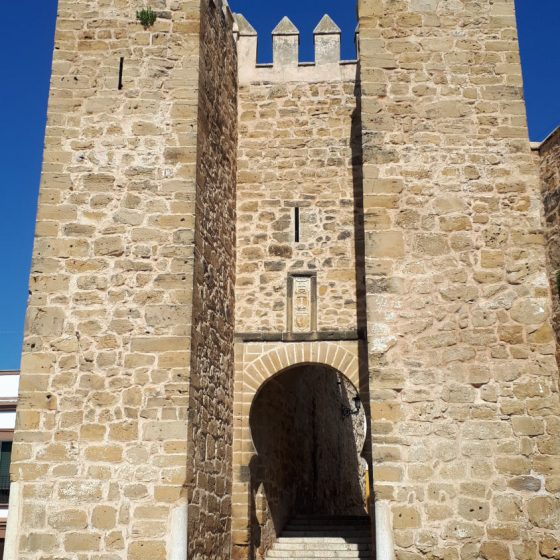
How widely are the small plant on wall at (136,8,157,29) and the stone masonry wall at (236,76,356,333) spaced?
6.73 feet

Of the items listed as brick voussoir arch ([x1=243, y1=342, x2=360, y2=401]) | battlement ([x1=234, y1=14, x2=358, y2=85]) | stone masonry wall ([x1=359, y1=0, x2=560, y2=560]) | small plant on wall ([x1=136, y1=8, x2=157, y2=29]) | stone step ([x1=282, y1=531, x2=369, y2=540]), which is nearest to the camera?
stone masonry wall ([x1=359, y1=0, x2=560, y2=560])

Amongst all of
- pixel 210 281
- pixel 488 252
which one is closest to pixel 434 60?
pixel 488 252

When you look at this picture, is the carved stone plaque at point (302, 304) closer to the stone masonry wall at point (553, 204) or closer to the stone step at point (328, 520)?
the stone masonry wall at point (553, 204)

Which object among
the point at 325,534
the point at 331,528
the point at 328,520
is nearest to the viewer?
the point at 325,534

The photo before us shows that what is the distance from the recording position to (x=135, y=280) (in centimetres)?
756

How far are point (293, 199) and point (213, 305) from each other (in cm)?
212

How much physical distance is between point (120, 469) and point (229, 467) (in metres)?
1.93

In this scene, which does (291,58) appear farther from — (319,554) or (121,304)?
(319,554)

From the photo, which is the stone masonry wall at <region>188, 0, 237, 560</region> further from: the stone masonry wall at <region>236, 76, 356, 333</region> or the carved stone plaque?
the carved stone plaque

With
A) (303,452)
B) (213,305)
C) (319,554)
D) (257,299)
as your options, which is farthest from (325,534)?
(213,305)

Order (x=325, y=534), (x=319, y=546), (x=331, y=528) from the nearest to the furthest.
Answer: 1. (x=319, y=546)
2. (x=325, y=534)
3. (x=331, y=528)

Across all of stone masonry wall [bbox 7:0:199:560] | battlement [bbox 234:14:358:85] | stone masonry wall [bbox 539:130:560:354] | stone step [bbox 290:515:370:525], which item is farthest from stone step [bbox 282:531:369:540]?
battlement [bbox 234:14:358:85]

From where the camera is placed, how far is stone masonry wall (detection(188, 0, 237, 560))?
24.7ft

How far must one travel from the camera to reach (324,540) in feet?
35.1
